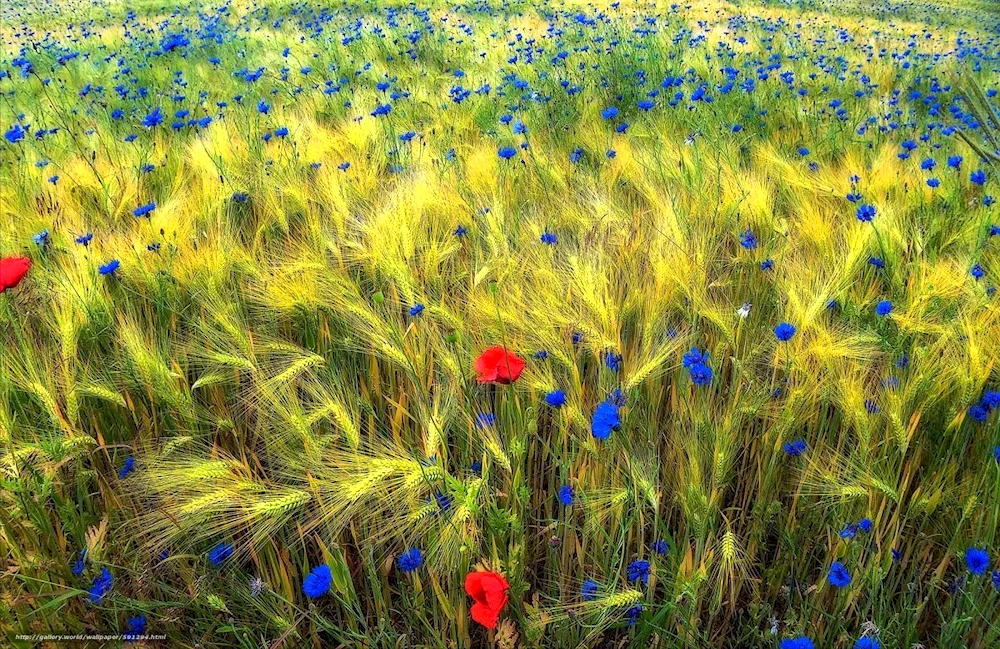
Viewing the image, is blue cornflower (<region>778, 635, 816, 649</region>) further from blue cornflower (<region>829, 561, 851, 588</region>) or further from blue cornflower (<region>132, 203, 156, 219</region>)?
blue cornflower (<region>132, 203, 156, 219</region>)

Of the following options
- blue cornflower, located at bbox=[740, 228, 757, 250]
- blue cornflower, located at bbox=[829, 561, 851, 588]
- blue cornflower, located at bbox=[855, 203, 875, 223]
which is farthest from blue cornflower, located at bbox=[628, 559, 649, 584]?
blue cornflower, located at bbox=[855, 203, 875, 223]

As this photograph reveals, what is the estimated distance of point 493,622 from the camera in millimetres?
886

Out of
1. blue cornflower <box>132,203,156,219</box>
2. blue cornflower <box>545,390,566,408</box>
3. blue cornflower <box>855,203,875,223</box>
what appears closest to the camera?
blue cornflower <box>545,390,566,408</box>

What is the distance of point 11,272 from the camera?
4.29ft

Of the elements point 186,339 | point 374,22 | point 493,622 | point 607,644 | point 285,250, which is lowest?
point 607,644

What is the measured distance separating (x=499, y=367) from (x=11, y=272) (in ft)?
3.51

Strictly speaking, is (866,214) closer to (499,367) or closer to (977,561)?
(977,561)

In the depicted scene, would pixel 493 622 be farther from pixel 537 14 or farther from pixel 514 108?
pixel 537 14

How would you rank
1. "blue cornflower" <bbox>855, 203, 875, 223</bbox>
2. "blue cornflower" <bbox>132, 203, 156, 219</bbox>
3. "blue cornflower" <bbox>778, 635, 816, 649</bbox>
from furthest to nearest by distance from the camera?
"blue cornflower" <bbox>132, 203, 156, 219</bbox> < "blue cornflower" <bbox>855, 203, 875, 223</bbox> < "blue cornflower" <bbox>778, 635, 816, 649</bbox>

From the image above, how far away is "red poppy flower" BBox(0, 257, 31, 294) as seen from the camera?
128 centimetres

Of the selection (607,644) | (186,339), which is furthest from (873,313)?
(186,339)

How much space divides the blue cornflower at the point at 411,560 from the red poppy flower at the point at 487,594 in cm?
12

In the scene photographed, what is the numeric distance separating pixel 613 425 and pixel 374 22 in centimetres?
620

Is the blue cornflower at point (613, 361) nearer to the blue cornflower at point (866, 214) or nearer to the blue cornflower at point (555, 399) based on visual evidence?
the blue cornflower at point (555, 399)
